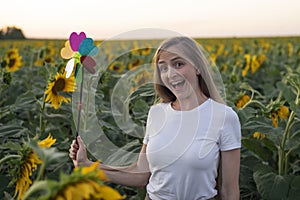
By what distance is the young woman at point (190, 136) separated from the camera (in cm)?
188

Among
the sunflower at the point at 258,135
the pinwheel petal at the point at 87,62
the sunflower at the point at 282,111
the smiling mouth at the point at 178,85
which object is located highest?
the pinwheel petal at the point at 87,62

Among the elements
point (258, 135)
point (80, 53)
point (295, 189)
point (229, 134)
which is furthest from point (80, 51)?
point (258, 135)

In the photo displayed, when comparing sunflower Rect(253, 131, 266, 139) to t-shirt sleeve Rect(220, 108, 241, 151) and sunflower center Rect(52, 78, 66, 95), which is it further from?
sunflower center Rect(52, 78, 66, 95)

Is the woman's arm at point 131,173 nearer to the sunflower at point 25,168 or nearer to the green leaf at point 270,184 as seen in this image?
the sunflower at point 25,168

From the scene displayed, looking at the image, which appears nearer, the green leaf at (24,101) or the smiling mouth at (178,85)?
the smiling mouth at (178,85)

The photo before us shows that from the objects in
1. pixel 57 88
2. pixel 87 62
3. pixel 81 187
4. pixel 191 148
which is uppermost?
pixel 87 62

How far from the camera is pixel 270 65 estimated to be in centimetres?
811

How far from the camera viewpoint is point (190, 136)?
1.91 m

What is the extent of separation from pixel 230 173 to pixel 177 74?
0.40 metres

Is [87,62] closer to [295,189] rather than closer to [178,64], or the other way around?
[178,64]

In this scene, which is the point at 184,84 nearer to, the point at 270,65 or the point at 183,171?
the point at 183,171

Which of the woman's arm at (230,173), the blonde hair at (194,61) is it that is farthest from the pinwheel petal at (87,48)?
the woman's arm at (230,173)

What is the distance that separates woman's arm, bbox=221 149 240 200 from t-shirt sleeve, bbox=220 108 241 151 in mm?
23

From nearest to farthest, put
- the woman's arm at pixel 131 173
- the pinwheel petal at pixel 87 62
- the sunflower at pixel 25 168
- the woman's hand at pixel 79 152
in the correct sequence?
the sunflower at pixel 25 168
the pinwheel petal at pixel 87 62
the woman's hand at pixel 79 152
the woman's arm at pixel 131 173
